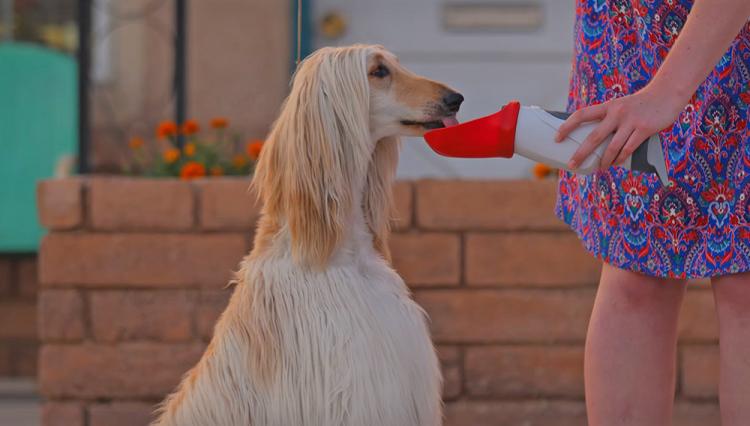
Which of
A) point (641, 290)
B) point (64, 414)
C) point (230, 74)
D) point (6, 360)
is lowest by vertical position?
point (6, 360)

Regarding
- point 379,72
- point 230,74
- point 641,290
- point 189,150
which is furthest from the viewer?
point 230,74

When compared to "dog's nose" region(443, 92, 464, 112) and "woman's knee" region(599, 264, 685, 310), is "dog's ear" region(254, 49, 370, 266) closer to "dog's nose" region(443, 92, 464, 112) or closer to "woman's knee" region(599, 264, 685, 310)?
"dog's nose" region(443, 92, 464, 112)

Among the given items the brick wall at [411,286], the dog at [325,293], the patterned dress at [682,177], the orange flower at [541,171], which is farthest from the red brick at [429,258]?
the patterned dress at [682,177]

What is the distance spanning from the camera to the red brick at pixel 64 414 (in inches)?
151

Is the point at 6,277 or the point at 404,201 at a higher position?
the point at 404,201

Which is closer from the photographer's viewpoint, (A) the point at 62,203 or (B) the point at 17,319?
(A) the point at 62,203

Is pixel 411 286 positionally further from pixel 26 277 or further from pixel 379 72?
pixel 26 277

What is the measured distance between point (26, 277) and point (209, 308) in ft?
6.14

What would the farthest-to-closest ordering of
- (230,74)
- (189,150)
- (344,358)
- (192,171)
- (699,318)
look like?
1. (230,74)
2. (189,150)
3. (192,171)
4. (699,318)
5. (344,358)

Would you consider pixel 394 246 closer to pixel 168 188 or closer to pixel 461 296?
pixel 461 296

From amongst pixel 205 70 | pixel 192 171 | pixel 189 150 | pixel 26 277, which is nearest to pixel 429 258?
pixel 192 171

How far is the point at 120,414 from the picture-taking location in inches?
152

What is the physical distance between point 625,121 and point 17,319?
13.3 ft

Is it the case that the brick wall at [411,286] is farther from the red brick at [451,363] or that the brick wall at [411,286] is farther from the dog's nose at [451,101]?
the dog's nose at [451,101]
